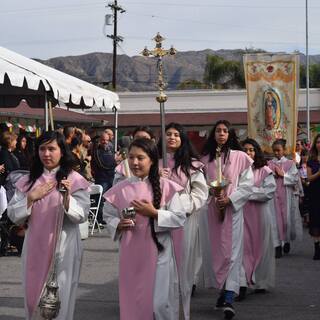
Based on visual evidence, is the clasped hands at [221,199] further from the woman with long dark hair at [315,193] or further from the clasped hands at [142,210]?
the woman with long dark hair at [315,193]

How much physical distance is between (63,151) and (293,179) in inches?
280

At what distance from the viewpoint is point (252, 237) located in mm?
9188

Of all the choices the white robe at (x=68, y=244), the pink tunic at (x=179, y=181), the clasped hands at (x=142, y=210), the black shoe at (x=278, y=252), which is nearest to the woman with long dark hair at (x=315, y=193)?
the black shoe at (x=278, y=252)

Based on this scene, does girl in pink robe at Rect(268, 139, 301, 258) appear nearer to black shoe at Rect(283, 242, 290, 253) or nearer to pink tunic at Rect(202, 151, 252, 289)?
black shoe at Rect(283, 242, 290, 253)

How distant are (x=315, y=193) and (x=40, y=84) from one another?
443 cm

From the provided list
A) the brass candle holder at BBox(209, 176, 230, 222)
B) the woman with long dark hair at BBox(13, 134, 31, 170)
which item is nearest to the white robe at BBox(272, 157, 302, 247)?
the woman with long dark hair at BBox(13, 134, 31, 170)

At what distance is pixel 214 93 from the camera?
42625 mm

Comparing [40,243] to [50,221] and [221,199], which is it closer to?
[50,221]

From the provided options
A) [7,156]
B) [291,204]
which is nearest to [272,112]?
[291,204]

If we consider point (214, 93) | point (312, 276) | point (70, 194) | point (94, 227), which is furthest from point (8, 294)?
point (214, 93)

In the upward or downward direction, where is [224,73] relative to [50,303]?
upward

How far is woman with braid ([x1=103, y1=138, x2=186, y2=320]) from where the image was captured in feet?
19.3

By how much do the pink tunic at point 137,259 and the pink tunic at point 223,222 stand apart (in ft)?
7.13

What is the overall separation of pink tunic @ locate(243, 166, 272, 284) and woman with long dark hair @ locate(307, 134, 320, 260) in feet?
8.79
